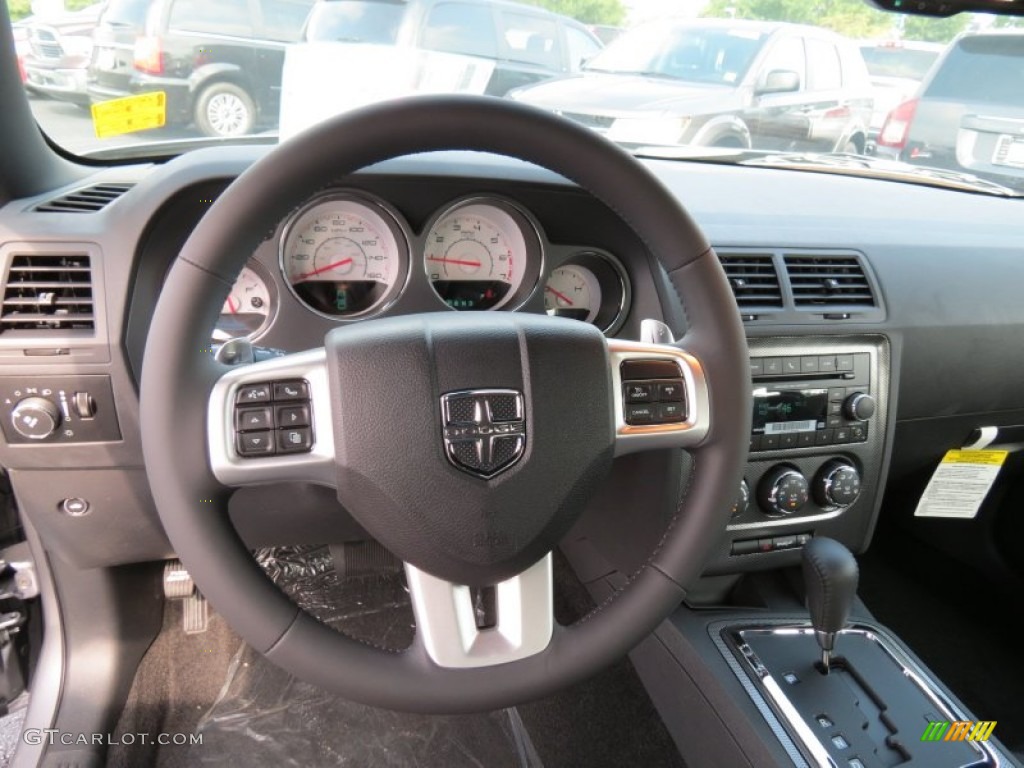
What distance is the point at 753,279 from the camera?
1.53 m

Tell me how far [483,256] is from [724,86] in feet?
3.49

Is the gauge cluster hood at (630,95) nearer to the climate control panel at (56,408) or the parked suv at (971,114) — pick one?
the parked suv at (971,114)

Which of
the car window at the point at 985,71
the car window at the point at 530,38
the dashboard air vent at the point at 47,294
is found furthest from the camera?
the car window at the point at 985,71

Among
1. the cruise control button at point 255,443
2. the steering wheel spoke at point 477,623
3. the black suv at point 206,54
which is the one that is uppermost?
the black suv at point 206,54

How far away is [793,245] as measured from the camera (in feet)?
5.26

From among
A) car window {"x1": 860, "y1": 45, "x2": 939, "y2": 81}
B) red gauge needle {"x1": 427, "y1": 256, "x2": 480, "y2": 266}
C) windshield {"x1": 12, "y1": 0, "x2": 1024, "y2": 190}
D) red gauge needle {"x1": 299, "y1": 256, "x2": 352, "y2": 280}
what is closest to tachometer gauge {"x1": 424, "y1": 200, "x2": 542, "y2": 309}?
red gauge needle {"x1": 427, "y1": 256, "x2": 480, "y2": 266}

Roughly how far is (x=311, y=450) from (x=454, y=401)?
17 cm

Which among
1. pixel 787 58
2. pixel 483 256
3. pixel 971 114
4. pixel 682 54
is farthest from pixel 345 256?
pixel 971 114

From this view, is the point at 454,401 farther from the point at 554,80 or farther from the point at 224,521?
the point at 554,80

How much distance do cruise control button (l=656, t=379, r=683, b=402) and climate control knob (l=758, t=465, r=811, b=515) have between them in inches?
24.8

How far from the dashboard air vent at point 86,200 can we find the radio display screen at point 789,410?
1194 mm

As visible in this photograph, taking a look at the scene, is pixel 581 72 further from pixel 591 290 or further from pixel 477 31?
pixel 591 290

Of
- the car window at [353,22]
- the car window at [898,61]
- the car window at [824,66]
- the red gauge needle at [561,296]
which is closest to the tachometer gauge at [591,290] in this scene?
the red gauge needle at [561,296]

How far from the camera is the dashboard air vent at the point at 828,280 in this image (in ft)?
5.13
